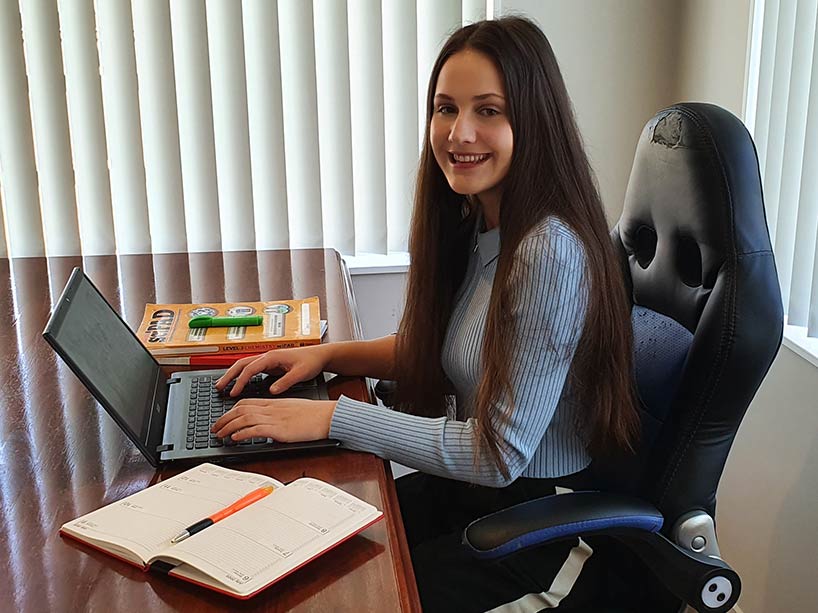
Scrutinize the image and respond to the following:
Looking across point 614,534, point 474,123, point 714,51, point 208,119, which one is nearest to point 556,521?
point 614,534

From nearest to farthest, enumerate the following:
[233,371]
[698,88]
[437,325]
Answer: [233,371] → [437,325] → [698,88]

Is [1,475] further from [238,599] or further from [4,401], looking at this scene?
[238,599]

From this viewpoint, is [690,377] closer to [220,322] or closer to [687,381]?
[687,381]

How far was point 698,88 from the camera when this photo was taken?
2154 mm

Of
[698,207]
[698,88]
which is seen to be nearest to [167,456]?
[698,207]

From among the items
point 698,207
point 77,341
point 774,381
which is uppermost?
point 698,207

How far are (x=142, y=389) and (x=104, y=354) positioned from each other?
0.09m

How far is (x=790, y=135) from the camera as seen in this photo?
175 centimetres

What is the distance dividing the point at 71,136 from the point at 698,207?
1.58 meters

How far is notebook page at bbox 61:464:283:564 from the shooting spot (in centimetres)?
88

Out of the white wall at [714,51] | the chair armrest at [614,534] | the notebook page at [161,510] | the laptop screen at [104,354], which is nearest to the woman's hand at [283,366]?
the laptop screen at [104,354]

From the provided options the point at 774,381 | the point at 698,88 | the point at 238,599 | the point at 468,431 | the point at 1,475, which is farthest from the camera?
the point at 698,88

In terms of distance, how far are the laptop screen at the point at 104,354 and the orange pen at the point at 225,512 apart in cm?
18

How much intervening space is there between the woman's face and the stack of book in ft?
1.20
